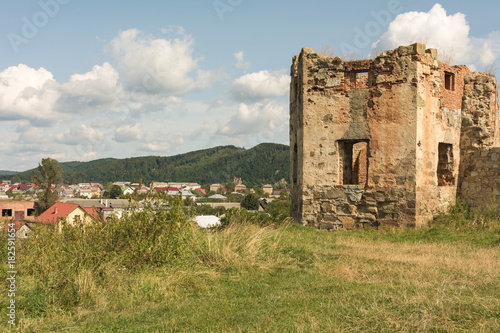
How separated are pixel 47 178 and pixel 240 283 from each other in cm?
5265

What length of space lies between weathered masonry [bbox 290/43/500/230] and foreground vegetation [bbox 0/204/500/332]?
2.28m

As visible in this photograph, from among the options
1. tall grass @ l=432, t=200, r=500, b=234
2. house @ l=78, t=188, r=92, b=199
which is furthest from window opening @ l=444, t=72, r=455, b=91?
house @ l=78, t=188, r=92, b=199

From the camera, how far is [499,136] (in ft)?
39.7

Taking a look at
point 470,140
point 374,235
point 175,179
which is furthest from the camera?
point 175,179

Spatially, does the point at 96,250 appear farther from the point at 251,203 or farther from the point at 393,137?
the point at 251,203

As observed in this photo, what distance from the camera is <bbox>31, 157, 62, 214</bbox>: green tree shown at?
49.2 metres

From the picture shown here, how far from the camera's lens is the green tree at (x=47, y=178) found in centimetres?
4922

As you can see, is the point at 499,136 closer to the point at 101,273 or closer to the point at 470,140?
the point at 470,140

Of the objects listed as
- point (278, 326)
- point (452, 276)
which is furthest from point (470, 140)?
point (278, 326)

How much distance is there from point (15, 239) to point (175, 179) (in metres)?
176

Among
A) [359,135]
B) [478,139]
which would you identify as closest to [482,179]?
[478,139]

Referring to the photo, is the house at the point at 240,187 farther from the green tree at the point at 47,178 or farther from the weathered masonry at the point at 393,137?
the weathered masonry at the point at 393,137

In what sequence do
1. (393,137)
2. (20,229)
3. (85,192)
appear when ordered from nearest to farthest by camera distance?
(20,229)
(393,137)
(85,192)

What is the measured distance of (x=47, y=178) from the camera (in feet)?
168
